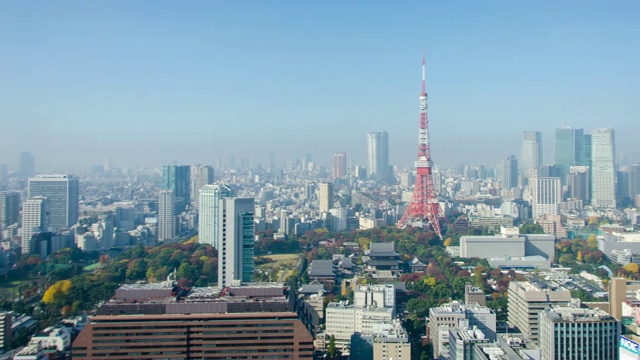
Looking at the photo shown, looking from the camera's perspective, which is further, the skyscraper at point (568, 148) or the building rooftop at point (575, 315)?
the skyscraper at point (568, 148)

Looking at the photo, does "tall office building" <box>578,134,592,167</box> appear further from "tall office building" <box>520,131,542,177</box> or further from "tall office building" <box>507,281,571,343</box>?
"tall office building" <box>507,281,571,343</box>

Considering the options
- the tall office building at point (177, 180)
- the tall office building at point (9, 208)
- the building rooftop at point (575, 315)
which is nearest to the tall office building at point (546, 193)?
the tall office building at point (177, 180)

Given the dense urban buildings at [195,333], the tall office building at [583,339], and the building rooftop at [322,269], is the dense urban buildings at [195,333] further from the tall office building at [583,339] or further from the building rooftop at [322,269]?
the building rooftop at [322,269]

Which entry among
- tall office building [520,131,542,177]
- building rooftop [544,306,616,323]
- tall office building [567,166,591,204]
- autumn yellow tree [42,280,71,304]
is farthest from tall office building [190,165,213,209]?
building rooftop [544,306,616,323]

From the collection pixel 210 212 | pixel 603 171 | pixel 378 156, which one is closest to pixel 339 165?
pixel 378 156

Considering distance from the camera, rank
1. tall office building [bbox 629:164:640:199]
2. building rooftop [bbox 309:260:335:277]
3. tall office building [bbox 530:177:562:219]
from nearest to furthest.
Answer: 1. building rooftop [bbox 309:260:335:277]
2. tall office building [bbox 530:177:562:219]
3. tall office building [bbox 629:164:640:199]

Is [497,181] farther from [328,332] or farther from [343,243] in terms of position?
[328,332]

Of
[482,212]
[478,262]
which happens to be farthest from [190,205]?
[478,262]
